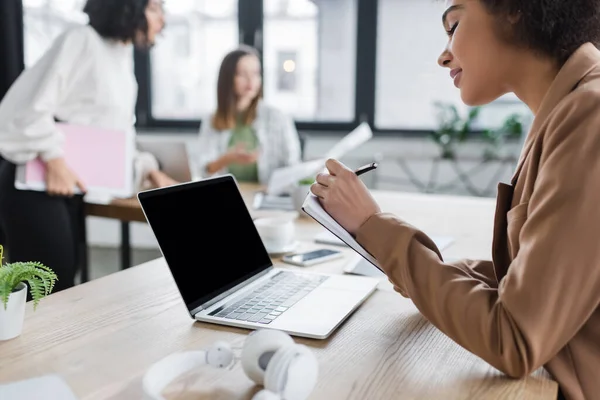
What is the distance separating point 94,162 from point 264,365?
155 cm

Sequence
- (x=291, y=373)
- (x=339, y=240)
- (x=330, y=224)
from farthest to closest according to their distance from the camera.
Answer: (x=339, y=240)
(x=330, y=224)
(x=291, y=373)

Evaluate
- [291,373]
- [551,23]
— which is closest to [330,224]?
[291,373]

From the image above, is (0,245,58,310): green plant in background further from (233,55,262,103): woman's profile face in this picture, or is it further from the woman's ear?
(233,55,262,103): woman's profile face

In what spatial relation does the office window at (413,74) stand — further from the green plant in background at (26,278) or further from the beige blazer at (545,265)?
the green plant in background at (26,278)

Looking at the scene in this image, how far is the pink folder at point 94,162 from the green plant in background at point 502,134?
233cm

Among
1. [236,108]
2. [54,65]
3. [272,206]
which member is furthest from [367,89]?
[54,65]

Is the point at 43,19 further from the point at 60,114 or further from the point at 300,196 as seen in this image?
the point at 300,196

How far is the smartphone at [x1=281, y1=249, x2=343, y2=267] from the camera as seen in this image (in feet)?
4.29

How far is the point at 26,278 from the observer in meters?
0.87

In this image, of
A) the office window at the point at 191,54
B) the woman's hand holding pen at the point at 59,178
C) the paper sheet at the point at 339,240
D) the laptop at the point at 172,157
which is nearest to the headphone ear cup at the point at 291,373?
the paper sheet at the point at 339,240

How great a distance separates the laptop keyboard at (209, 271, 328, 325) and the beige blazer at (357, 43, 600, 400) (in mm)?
215

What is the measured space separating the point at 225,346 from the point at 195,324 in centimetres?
20

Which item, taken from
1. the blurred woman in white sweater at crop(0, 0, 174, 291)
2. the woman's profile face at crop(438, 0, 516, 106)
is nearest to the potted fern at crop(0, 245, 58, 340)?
the woman's profile face at crop(438, 0, 516, 106)

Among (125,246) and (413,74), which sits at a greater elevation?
(413,74)
